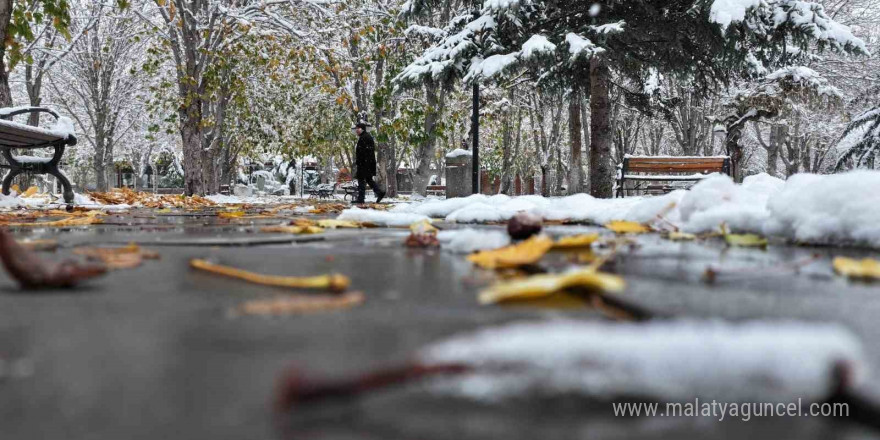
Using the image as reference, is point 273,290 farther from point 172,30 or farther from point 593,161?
point 172,30

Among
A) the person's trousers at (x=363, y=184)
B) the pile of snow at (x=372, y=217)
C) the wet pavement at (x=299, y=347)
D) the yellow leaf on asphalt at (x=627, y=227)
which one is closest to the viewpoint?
the wet pavement at (x=299, y=347)

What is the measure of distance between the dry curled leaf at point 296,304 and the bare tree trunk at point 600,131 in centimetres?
1091

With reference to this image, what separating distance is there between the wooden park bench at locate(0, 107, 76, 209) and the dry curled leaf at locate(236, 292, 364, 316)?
6.35m

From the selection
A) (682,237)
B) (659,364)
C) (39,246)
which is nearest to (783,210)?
(682,237)

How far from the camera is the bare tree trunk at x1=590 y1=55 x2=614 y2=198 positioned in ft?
38.2

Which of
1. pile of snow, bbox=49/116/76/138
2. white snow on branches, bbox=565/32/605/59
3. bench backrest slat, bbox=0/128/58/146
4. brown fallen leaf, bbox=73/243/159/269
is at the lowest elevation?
brown fallen leaf, bbox=73/243/159/269

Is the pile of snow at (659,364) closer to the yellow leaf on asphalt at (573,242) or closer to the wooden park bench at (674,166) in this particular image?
the yellow leaf on asphalt at (573,242)

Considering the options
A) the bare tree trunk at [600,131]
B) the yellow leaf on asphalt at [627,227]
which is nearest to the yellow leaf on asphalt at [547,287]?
the yellow leaf on asphalt at [627,227]

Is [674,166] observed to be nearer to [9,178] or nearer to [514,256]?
[9,178]

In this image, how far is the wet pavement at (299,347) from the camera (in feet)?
2.30

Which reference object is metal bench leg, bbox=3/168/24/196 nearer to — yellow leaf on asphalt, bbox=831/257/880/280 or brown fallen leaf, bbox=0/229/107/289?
brown fallen leaf, bbox=0/229/107/289

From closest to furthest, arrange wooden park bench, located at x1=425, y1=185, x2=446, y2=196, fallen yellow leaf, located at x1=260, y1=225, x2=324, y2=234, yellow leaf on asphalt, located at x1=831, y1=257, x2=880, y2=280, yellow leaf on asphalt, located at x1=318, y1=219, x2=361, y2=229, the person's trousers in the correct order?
yellow leaf on asphalt, located at x1=831, y1=257, x2=880, y2=280 → fallen yellow leaf, located at x1=260, y1=225, x2=324, y2=234 → yellow leaf on asphalt, located at x1=318, y1=219, x2=361, y2=229 → the person's trousers → wooden park bench, located at x1=425, y1=185, x2=446, y2=196

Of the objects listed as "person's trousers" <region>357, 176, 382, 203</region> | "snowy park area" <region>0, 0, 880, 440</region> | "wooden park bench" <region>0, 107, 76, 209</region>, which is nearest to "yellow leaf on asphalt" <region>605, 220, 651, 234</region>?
"snowy park area" <region>0, 0, 880, 440</region>

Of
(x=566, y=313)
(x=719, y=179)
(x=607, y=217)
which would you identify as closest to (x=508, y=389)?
(x=566, y=313)
